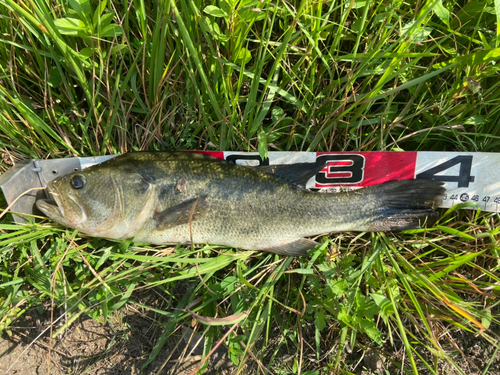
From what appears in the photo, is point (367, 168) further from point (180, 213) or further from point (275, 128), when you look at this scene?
point (180, 213)

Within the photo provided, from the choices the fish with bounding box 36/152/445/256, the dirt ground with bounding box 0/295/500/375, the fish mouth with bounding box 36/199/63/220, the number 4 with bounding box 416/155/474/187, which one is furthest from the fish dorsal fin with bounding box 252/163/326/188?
the fish mouth with bounding box 36/199/63/220

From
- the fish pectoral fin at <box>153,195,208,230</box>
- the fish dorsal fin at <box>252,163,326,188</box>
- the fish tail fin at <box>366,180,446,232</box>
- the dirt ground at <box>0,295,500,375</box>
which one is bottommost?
the dirt ground at <box>0,295,500,375</box>

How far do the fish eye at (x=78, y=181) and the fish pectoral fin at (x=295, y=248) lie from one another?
1.57m

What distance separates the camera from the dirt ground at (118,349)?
2.61 m

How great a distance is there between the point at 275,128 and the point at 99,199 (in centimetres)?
156

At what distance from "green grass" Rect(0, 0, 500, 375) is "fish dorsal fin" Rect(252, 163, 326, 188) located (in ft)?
0.75

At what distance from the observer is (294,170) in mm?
2545

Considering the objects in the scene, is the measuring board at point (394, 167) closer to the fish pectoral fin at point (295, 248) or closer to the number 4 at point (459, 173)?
the number 4 at point (459, 173)

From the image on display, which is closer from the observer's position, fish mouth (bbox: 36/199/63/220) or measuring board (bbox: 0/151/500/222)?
fish mouth (bbox: 36/199/63/220)

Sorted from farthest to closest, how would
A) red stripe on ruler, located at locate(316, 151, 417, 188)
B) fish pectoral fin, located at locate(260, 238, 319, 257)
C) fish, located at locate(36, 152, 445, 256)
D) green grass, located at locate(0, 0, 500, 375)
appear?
red stripe on ruler, located at locate(316, 151, 417, 188) → fish pectoral fin, located at locate(260, 238, 319, 257) → fish, located at locate(36, 152, 445, 256) → green grass, located at locate(0, 0, 500, 375)

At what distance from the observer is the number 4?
8.50 ft

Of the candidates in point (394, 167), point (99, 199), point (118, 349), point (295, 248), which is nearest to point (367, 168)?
point (394, 167)

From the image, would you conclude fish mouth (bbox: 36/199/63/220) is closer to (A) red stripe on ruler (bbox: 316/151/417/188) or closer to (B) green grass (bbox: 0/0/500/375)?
(B) green grass (bbox: 0/0/500/375)

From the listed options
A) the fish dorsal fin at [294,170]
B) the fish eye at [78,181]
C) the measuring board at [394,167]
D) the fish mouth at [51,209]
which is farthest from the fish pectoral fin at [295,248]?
the fish mouth at [51,209]
